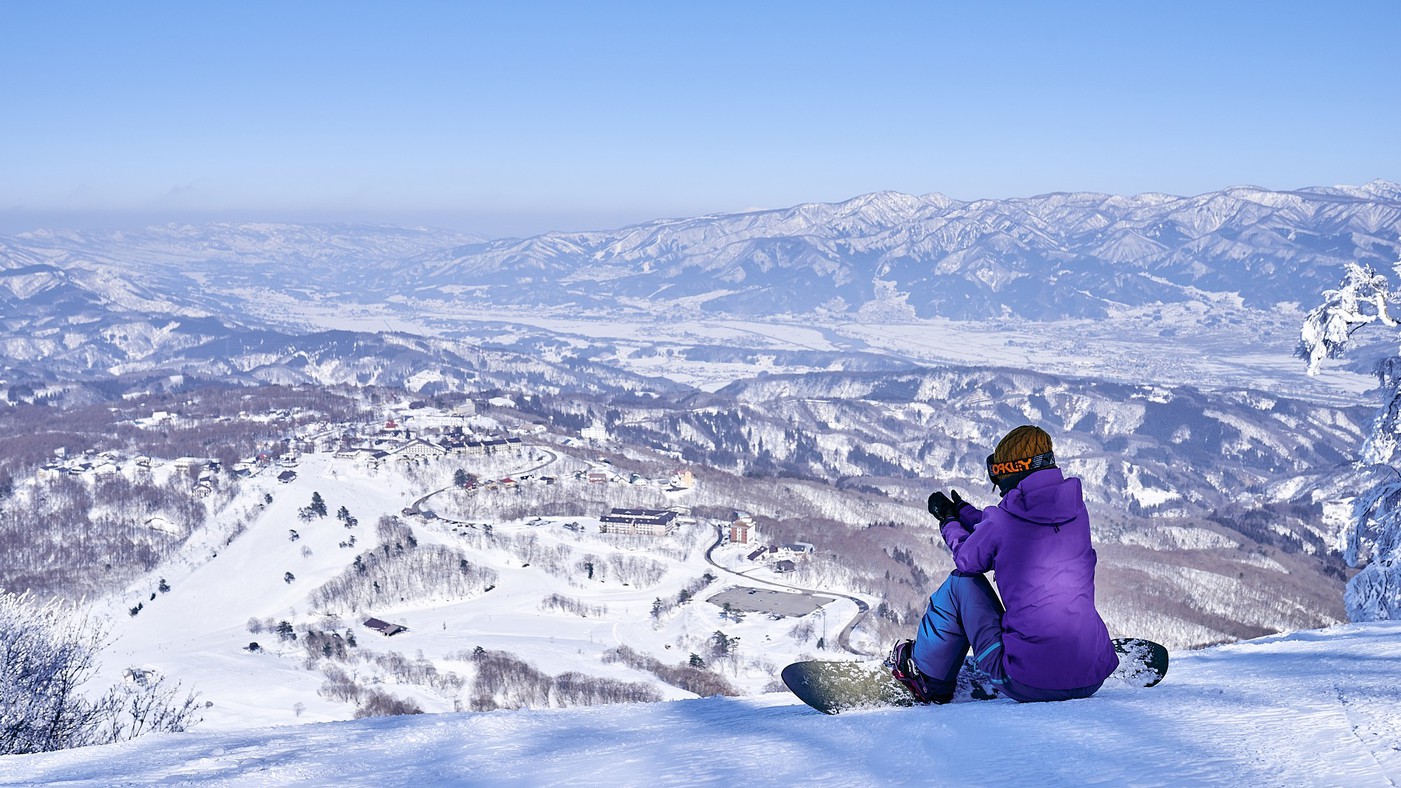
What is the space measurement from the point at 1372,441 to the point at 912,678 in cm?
1123

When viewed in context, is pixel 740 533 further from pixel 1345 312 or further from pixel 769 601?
pixel 1345 312

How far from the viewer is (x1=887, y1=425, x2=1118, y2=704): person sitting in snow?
16.6 feet

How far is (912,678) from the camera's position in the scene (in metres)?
5.84

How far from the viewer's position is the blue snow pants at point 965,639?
5.39 meters

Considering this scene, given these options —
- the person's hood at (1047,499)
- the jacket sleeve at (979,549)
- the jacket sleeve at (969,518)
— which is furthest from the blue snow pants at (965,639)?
the person's hood at (1047,499)

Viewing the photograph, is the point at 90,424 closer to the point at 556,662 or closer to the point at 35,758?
the point at 556,662

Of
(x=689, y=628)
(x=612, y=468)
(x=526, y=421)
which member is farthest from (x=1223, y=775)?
(x=526, y=421)

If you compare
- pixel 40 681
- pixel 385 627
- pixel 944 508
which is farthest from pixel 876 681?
pixel 385 627

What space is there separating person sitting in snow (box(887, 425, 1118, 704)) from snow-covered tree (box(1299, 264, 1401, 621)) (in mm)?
10102

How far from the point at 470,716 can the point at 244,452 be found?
101m

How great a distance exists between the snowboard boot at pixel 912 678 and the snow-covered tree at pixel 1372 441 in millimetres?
10094

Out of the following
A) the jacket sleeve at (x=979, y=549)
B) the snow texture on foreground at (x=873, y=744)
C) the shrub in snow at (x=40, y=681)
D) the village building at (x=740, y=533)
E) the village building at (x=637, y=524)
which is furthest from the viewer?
the village building at (x=637, y=524)

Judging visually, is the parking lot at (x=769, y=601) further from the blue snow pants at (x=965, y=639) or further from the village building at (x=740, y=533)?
the blue snow pants at (x=965, y=639)

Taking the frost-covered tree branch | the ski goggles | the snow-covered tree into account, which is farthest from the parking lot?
the ski goggles
